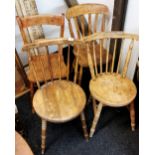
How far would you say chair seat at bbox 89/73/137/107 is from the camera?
1448 millimetres

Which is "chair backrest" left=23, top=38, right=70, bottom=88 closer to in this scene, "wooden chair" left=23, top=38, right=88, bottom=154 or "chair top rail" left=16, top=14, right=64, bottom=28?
"wooden chair" left=23, top=38, right=88, bottom=154

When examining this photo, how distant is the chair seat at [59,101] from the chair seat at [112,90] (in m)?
0.13

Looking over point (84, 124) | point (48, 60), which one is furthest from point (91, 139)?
point (48, 60)

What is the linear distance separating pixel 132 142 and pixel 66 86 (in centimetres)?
77

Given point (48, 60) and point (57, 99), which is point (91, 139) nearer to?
point (57, 99)

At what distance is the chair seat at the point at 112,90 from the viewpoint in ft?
4.75

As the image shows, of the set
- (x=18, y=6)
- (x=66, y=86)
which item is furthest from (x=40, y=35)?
(x=66, y=86)

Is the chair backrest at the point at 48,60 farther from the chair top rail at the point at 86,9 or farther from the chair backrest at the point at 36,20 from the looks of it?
the chair top rail at the point at 86,9

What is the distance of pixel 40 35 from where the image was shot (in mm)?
2062

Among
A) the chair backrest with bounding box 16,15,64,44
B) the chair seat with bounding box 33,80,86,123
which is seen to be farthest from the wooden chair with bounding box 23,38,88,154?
the chair backrest with bounding box 16,15,64,44

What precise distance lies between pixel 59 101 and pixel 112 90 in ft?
1.42

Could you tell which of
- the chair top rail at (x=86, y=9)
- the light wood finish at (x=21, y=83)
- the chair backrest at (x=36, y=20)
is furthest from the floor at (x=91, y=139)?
the chair top rail at (x=86, y=9)

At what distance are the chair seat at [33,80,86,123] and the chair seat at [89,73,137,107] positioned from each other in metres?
0.13
